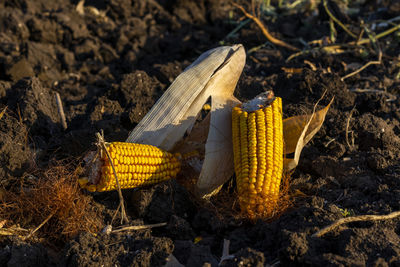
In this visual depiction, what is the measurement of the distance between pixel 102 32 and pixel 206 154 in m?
4.46

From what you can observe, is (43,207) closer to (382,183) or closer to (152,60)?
(382,183)

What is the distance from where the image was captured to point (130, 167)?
126 inches

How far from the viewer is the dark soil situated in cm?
269

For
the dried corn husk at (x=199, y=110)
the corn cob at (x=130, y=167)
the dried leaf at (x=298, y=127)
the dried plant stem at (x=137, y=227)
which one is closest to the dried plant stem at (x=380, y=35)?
the dried corn husk at (x=199, y=110)

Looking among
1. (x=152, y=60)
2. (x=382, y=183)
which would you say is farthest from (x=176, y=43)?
(x=382, y=183)

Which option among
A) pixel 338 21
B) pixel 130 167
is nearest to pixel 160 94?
pixel 130 167

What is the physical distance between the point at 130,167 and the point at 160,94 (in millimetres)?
1733

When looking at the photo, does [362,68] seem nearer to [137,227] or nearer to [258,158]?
[258,158]

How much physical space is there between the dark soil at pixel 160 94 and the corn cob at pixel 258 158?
16cm

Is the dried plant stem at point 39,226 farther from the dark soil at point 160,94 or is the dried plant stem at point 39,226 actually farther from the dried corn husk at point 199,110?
the dried corn husk at point 199,110

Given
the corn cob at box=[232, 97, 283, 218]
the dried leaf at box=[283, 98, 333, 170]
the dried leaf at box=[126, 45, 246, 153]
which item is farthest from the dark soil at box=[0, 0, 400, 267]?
the dried leaf at box=[126, 45, 246, 153]

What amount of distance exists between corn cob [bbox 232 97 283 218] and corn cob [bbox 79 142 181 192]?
22.7 inches

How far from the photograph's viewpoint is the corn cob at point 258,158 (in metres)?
3.14

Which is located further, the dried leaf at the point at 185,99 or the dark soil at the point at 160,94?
the dried leaf at the point at 185,99
